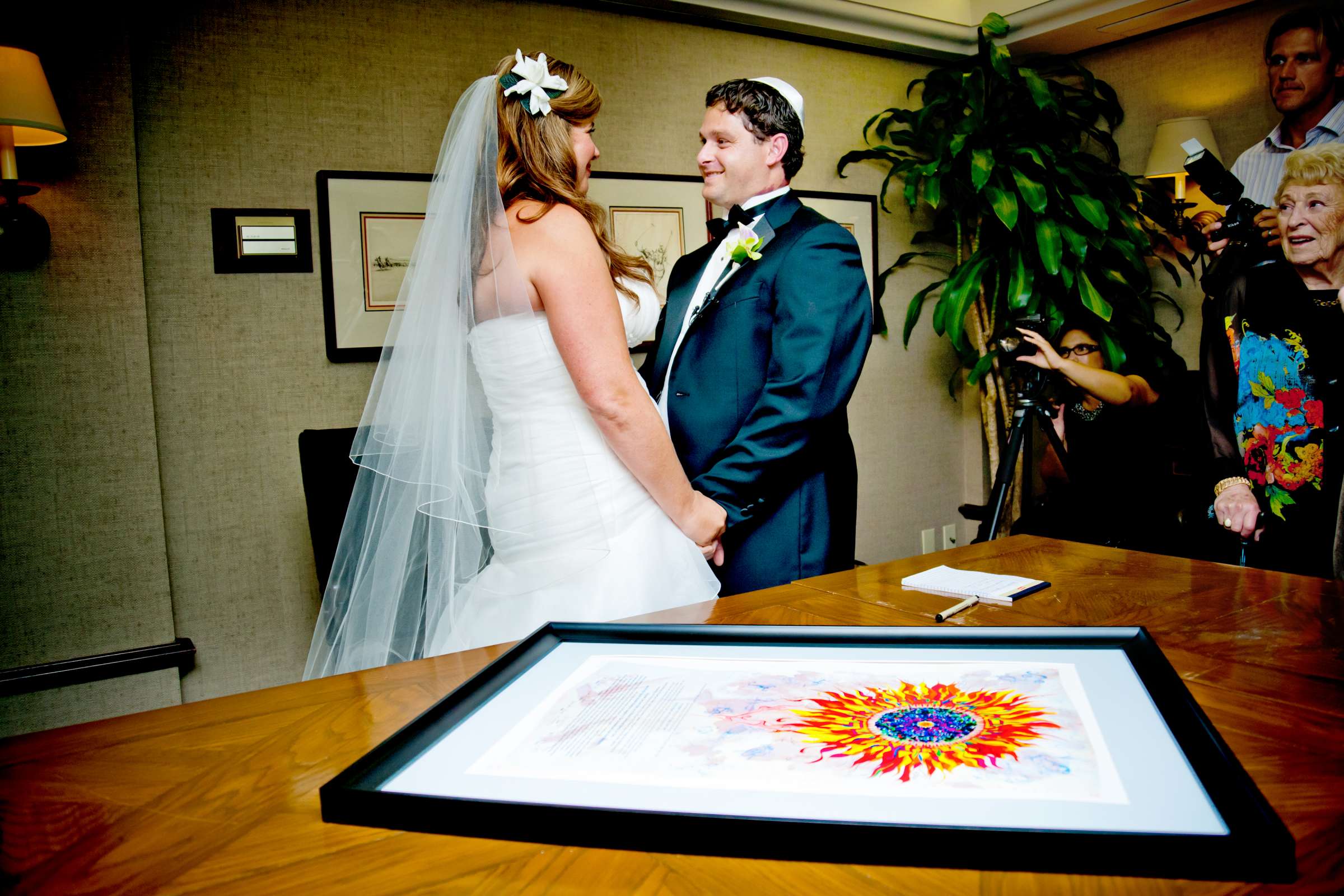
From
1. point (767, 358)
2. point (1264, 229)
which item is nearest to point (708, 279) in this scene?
point (767, 358)

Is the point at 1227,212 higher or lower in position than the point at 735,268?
higher

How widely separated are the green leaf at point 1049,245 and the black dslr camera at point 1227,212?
48cm

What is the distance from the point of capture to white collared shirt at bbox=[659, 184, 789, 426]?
2.05 metres

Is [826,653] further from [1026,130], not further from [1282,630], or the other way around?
[1026,130]

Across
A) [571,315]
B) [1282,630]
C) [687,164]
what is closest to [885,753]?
[1282,630]

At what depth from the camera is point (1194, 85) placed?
3516 millimetres

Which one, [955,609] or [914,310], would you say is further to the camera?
[914,310]

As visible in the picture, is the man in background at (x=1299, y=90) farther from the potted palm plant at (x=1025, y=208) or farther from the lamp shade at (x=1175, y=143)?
the potted palm plant at (x=1025, y=208)

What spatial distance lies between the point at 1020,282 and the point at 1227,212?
747 mm

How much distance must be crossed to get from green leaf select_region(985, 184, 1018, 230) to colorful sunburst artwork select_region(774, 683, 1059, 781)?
9.48 ft

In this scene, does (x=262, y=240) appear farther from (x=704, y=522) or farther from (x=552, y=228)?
(x=704, y=522)

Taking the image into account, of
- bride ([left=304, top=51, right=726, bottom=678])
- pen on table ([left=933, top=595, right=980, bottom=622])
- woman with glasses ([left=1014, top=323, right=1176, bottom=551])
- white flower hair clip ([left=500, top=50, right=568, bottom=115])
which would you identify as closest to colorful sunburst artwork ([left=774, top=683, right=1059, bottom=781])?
pen on table ([left=933, top=595, right=980, bottom=622])

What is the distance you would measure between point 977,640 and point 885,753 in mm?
275

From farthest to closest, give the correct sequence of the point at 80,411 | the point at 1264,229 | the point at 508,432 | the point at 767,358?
the point at 1264,229
the point at 80,411
the point at 767,358
the point at 508,432
